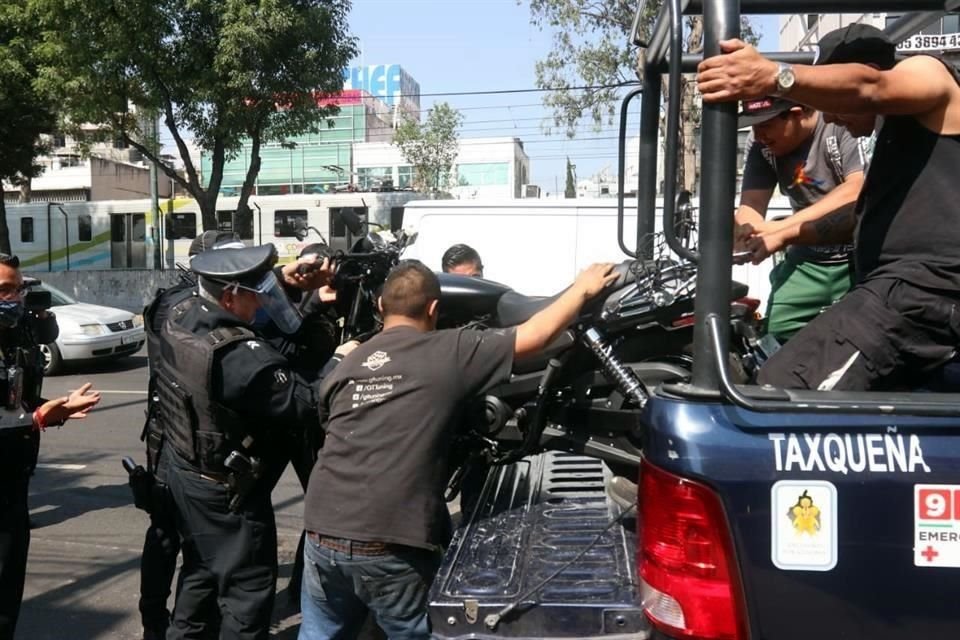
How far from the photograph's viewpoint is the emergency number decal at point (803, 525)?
5.95ft

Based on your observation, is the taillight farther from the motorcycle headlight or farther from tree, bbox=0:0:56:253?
tree, bbox=0:0:56:253

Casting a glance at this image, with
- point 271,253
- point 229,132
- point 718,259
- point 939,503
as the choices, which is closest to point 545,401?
point 271,253

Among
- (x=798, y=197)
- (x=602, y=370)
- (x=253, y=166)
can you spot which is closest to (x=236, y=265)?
(x=602, y=370)

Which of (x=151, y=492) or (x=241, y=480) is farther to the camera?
(x=151, y=492)

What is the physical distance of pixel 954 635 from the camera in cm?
180

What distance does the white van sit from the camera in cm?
862

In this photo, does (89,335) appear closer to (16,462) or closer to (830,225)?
(16,462)

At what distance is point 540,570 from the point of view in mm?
2455

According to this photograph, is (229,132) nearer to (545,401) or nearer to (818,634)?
(545,401)

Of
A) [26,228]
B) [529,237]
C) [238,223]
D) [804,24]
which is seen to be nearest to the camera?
[804,24]

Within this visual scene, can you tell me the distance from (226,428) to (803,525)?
7.21 ft

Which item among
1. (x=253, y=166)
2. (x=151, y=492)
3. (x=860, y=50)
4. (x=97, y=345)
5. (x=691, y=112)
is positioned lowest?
(x=97, y=345)

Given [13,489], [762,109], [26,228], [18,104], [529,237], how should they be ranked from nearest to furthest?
[762,109], [13,489], [529,237], [18,104], [26,228]

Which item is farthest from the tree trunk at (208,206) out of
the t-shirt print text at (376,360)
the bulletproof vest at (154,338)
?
the t-shirt print text at (376,360)
